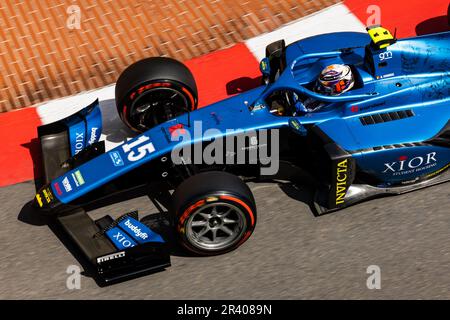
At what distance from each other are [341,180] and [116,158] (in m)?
2.22

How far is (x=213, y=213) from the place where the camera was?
5984mm

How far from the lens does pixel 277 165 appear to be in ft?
21.9

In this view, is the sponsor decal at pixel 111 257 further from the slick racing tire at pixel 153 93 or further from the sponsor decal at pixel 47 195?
the slick racing tire at pixel 153 93

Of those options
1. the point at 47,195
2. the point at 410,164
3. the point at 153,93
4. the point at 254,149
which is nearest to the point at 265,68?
the point at 254,149

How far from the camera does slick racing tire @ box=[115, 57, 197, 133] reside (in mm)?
7094

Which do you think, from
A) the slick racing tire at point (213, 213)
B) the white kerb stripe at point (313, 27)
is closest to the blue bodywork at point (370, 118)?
the slick racing tire at point (213, 213)

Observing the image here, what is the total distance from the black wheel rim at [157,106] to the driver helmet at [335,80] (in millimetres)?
1614

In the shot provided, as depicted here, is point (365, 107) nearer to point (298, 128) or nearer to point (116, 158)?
point (298, 128)

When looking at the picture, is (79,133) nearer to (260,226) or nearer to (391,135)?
(260,226)

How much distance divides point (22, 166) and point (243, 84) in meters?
2.94

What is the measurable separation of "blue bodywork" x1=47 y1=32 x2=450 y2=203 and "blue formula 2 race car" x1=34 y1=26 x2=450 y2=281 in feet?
0.03

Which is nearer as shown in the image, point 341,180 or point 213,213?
point 213,213

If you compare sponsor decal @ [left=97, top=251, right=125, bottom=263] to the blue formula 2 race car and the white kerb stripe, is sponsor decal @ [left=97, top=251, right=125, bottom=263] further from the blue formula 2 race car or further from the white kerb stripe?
the white kerb stripe

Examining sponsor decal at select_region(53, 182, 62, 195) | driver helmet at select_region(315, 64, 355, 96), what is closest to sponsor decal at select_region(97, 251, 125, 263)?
sponsor decal at select_region(53, 182, 62, 195)
